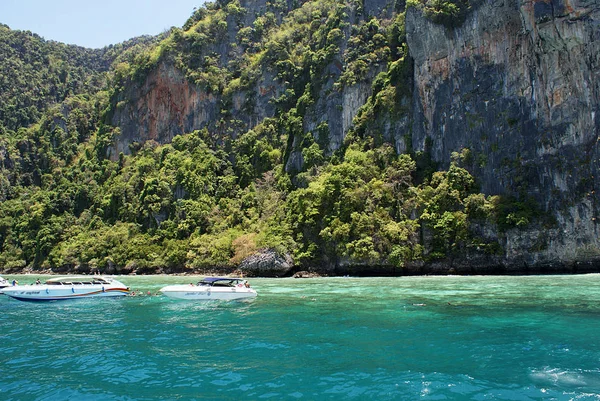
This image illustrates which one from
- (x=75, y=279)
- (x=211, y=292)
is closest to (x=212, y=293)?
(x=211, y=292)

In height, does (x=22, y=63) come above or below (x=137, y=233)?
above

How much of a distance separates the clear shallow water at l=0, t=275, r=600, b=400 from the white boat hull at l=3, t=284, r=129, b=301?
329 cm

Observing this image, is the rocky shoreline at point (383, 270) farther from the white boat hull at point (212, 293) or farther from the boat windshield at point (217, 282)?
the white boat hull at point (212, 293)

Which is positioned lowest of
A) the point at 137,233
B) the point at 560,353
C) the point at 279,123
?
the point at 560,353

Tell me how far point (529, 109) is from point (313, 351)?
48845 millimetres

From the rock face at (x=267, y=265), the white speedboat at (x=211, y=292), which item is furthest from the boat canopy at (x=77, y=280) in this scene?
the rock face at (x=267, y=265)

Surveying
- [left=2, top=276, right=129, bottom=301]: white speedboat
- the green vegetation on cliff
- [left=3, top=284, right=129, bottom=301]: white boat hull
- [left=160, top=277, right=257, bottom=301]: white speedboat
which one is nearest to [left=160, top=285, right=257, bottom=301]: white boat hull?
[left=160, top=277, right=257, bottom=301]: white speedboat

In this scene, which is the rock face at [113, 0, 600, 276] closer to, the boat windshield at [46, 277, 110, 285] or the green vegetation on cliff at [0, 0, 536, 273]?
the green vegetation on cliff at [0, 0, 536, 273]

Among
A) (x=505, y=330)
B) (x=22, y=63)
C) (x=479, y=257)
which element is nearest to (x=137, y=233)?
(x=479, y=257)

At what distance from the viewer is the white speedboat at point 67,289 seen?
32500 mm

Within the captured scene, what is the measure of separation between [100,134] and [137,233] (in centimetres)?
3912

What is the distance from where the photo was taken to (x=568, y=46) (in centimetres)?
5181

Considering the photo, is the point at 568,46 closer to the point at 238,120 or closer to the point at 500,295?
the point at 500,295

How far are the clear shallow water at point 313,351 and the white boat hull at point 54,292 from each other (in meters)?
3.29
